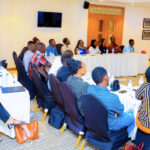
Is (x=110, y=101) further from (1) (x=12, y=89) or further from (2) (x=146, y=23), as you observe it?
(2) (x=146, y=23)

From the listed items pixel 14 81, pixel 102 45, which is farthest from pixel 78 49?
pixel 14 81

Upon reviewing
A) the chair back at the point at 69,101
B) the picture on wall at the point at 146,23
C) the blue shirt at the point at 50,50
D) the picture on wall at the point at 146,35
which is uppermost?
the picture on wall at the point at 146,23

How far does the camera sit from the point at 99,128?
3090 millimetres

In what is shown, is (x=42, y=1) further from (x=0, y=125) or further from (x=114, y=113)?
(x=114, y=113)

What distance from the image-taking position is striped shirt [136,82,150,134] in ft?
9.41

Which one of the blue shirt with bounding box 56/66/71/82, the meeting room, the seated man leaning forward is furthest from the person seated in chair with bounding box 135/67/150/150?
the blue shirt with bounding box 56/66/71/82

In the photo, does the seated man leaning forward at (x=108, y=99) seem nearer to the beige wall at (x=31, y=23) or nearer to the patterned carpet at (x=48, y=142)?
the patterned carpet at (x=48, y=142)

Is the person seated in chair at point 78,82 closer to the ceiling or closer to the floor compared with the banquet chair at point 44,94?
closer to the ceiling

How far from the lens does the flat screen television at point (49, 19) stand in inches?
364

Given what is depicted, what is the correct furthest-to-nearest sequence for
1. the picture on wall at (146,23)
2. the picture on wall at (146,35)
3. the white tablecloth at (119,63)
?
the picture on wall at (146,35), the picture on wall at (146,23), the white tablecloth at (119,63)

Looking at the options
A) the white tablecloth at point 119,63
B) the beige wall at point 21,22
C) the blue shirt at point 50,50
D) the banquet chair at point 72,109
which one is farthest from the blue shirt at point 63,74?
the beige wall at point 21,22

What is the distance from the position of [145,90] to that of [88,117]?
0.79 m

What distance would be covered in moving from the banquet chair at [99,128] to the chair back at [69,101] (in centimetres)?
26

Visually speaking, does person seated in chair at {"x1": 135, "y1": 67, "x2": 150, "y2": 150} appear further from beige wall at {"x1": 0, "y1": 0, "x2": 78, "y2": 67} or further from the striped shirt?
beige wall at {"x1": 0, "y1": 0, "x2": 78, "y2": 67}
